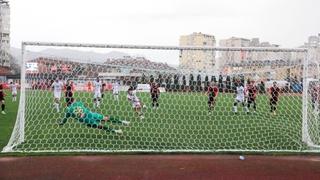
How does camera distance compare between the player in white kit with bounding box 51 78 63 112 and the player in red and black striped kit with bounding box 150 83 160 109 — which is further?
the player in white kit with bounding box 51 78 63 112

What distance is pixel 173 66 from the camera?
12445 mm

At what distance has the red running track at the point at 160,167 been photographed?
8242 mm

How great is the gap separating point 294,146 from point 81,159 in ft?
17.6

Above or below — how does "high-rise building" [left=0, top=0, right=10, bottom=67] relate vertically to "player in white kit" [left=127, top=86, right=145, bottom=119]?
above

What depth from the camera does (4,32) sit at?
4203 inches

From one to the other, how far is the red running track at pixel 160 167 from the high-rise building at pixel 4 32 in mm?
97242

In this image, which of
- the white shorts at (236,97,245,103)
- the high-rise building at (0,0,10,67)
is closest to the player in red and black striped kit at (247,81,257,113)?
the white shorts at (236,97,245,103)

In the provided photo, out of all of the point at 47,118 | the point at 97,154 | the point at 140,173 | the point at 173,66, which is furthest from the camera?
the point at 47,118

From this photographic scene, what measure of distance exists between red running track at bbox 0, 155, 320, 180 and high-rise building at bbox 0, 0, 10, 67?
97242 millimetres

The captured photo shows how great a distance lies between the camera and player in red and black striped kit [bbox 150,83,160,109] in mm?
15371

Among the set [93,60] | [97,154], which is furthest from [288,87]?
[97,154]

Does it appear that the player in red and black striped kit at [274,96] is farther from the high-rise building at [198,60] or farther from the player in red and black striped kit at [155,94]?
the high-rise building at [198,60]

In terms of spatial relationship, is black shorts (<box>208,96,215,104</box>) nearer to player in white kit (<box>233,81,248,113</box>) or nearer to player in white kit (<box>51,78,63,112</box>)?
player in white kit (<box>233,81,248,113</box>)

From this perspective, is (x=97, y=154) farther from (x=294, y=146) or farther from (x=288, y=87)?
(x=288, y=87)
